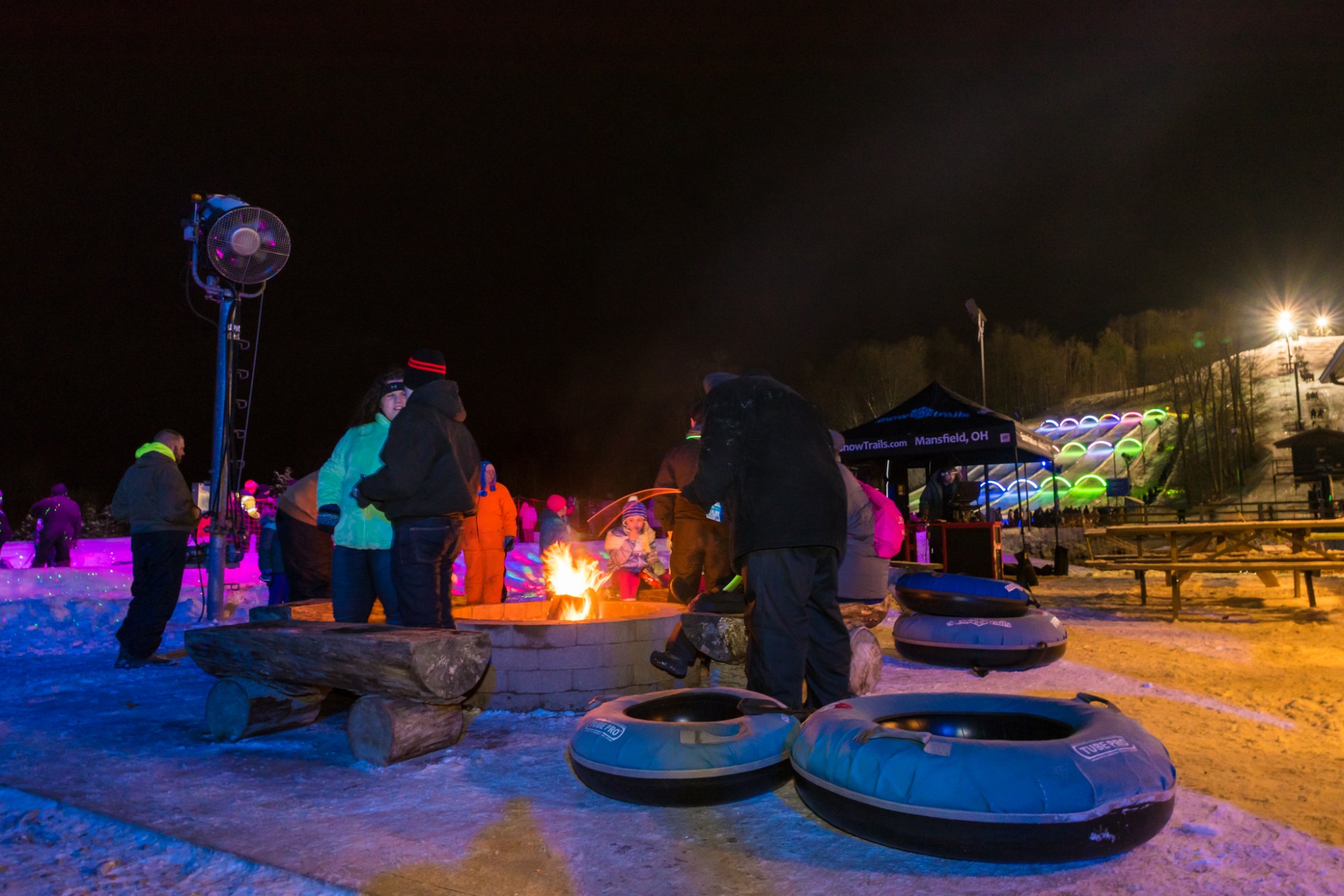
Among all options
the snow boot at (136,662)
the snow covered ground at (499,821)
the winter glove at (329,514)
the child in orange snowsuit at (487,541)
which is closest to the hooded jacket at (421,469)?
the winter glove at (329,514)

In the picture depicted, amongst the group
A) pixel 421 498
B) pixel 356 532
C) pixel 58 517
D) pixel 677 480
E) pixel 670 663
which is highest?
pixel 677 480

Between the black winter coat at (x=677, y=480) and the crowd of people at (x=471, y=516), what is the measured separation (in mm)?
18

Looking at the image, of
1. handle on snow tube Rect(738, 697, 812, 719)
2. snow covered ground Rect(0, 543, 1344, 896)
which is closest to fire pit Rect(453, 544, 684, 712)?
snow covered ground Rect(0, 543, 1344, 896)

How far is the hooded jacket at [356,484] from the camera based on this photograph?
14.3 ft

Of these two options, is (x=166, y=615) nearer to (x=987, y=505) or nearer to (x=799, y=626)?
(x=799, y=626)

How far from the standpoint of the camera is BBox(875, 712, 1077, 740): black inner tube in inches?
122

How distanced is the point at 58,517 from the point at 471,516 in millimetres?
12589

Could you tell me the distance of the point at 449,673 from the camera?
352cm

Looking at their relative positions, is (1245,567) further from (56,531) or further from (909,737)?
(56,531)

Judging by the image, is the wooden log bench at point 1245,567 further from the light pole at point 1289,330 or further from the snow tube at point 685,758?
the light pole at point 1289,330

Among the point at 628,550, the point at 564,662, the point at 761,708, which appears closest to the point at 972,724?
the point at 761,708

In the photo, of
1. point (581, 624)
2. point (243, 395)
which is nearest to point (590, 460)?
point (243, 395)

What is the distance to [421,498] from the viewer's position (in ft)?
13.7

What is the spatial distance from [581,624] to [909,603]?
314 cm
